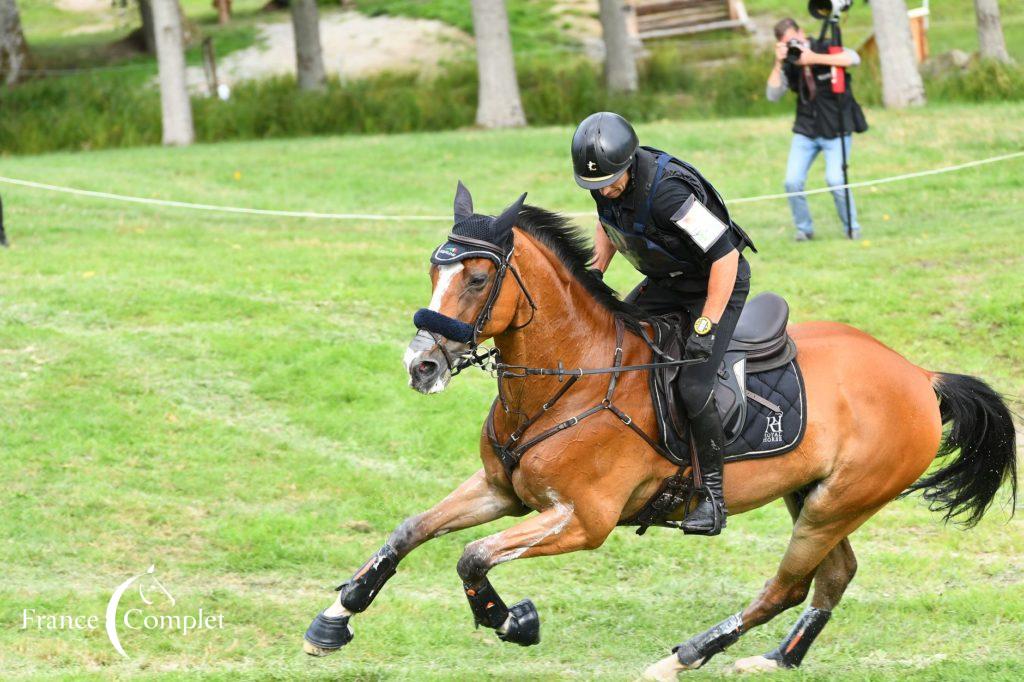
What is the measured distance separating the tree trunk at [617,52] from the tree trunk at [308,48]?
257 inches

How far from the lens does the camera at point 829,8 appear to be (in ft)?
45.8

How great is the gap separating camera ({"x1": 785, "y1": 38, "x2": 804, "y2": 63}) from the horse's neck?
9422mm

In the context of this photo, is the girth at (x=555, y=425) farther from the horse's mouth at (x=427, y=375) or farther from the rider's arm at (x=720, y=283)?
the horse's mouth at (x=427, y=375)

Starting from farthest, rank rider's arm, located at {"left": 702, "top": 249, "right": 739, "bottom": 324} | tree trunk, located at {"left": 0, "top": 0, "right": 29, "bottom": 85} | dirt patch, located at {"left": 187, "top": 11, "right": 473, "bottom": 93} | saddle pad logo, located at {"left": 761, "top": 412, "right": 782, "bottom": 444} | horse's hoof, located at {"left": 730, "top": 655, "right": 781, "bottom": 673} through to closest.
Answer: dirt patch, located at {"left": 187, "top": 11, "right": 473, "bottom": 93}, tree trunk, located at {"left": 0, "top": 0, "right": 29, "bottom": 85}, horse's hoof, located at {"left": 730, "top": 655, "right": 781, "bottom": 673}, saddle pad logo, located at {"left": 761, "top": 412, "right": 782, "bottom": 444}, rider's arm, located at {"left": 702, "top": 249, "right": 739, "bottom": 324}

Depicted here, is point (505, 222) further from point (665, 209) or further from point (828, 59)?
point (828, 59)

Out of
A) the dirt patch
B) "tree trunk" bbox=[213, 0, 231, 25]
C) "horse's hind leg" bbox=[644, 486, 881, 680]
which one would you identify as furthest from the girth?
"tree trunk" bbox=[213, 0, 231, 25]

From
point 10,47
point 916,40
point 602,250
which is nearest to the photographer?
point 602,250

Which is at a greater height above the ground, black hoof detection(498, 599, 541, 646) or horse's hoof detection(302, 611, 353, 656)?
horse's hoof detection(302, 611, 353, 656)

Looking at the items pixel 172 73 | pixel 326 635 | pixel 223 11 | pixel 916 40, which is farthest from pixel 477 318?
pixel 223 11

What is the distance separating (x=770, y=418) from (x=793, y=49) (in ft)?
30.3

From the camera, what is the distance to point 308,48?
92.2ft

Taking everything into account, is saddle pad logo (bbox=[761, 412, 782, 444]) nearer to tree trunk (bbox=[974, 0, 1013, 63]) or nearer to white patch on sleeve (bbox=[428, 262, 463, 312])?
white patch on sleeve (bbox=[428, 262, 463, 312])

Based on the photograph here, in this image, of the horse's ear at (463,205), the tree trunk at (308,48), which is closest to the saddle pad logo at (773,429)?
the horse's ear at (463,205)

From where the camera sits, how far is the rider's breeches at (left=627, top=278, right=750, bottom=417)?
5.84 meters
